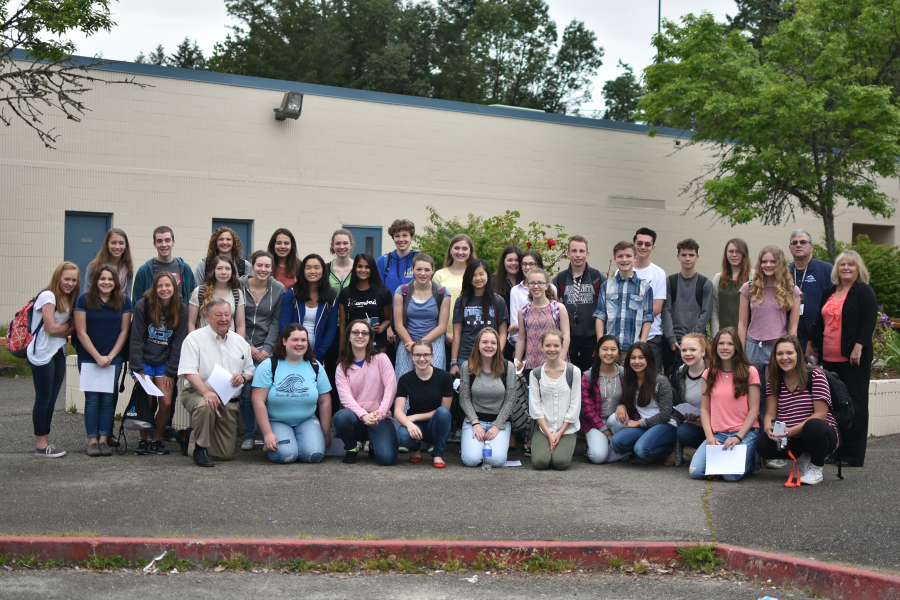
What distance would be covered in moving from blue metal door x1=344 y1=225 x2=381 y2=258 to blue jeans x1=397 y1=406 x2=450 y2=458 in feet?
38.5

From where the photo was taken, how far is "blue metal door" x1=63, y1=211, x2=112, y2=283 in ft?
56.0

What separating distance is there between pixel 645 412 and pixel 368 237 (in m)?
12.5

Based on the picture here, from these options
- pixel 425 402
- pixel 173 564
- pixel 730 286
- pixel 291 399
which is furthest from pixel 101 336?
pixel 730 286

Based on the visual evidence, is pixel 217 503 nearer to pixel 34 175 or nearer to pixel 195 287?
pixel 195 287

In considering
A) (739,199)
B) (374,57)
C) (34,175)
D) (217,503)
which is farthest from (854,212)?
(374,57)

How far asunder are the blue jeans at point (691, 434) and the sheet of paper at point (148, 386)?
477cm

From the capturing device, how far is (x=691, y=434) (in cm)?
795

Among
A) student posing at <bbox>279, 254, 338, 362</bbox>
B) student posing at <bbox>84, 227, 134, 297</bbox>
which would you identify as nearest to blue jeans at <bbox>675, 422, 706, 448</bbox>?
student posing at <bbox>279, 254, 338, 362</bbox>

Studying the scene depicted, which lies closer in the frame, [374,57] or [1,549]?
[1,549]

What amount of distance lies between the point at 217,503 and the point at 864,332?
569 centimetres

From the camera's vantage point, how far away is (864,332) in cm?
772

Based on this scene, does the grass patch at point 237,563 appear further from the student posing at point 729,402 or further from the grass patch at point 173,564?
the student posing at point 729,402

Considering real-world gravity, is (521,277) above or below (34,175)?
below

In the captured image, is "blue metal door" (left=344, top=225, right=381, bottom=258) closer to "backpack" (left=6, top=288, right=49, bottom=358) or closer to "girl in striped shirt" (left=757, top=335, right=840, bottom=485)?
"backpack" (left=6, top=288, right=49, bottom=358)
